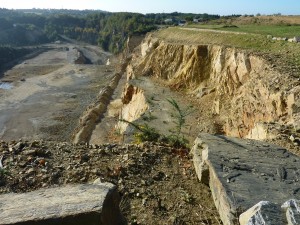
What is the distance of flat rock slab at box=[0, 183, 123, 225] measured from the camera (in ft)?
17.4

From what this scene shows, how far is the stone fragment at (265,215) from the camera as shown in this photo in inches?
188

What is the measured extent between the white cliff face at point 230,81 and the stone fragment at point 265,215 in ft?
23.5

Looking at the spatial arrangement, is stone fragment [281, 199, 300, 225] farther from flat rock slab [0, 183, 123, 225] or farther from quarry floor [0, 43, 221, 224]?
flat rock slab [0, 183, 123, 225]

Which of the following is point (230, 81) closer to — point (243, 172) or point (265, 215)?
point (243, 172)

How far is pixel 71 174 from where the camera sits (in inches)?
321

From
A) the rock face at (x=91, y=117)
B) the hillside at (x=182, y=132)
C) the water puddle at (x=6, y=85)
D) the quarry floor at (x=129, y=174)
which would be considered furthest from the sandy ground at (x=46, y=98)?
the quarry floor at (x=129, y=174)

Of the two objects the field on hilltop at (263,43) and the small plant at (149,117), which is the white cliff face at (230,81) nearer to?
the field on hilltop at (263,43)

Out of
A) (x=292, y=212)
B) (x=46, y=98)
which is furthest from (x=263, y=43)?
(x=46, y=98)

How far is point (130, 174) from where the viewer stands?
27.6 ft

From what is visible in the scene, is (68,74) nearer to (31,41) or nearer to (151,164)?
(151,164)

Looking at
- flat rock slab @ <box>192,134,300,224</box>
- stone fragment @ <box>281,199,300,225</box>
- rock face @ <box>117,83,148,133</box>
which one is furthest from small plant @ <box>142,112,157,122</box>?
stone fragment @ <box>281,199,300,225</box>

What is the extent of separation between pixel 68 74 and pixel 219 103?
42375 mm

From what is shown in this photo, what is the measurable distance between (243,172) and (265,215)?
2684 millimetres

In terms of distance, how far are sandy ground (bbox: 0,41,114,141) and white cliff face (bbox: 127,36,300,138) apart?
29.8 feet
